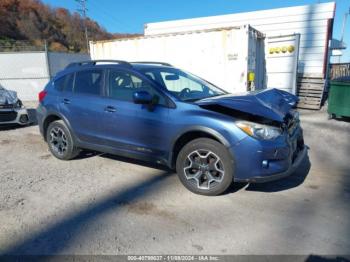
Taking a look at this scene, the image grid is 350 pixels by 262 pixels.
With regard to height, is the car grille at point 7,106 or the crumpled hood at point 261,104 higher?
the crumpled hood at point 261,104

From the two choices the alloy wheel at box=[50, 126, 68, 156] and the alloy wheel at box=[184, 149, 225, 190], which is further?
the alloy wheel at box=[50, 126, 68, 156]

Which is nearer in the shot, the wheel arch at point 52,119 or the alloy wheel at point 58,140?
the wheel arch at point 52,119

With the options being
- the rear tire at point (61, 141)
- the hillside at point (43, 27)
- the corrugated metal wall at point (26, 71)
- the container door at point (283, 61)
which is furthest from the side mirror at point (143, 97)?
the hillside at point (43, 27)

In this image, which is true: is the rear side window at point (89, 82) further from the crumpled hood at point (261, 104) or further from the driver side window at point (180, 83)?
the crumpled hood at point (261, 104)

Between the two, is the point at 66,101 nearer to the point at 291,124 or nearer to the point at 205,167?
the point at 205,167

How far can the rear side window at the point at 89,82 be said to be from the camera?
4.53 metres

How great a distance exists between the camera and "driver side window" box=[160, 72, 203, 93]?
4448 millimetres

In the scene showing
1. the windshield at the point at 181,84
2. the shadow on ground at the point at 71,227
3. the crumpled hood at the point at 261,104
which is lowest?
the shadow on ground at the point at 71,227

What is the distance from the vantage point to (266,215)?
3268 mm

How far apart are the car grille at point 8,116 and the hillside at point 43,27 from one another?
39087mm

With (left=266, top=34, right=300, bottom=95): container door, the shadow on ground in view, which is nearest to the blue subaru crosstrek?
the shadow on ground

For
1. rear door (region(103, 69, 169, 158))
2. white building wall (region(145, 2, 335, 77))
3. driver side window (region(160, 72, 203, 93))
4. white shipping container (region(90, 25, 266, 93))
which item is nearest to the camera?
rear door (region(103, 69, 169, 158))

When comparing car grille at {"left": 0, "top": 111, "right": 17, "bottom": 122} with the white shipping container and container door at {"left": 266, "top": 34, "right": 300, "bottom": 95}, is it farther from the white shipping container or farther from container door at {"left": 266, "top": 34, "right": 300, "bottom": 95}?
container door at {"left": 266, "top": 34, "right": 300, "bottom": 95}

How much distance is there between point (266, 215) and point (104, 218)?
6.02ft
